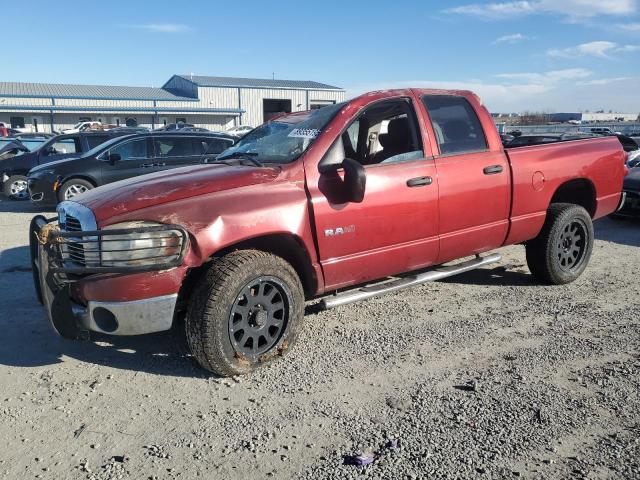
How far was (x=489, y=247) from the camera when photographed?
512 cm

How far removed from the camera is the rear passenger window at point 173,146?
1122cm

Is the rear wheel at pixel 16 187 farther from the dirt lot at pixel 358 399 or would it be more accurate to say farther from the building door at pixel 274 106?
the building door at pixel 274 106

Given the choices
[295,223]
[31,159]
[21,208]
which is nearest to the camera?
[295,223]

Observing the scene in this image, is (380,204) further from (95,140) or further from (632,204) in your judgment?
(95,140)

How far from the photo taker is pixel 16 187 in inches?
518

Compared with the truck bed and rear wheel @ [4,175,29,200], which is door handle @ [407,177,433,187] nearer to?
the truck bed

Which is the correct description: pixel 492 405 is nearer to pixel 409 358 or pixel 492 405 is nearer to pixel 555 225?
pixel 409 358

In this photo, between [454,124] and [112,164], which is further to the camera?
[112,164]

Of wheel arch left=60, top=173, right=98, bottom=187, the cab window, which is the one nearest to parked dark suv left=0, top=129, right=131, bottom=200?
wheel arch left=60, top=173, right=98, bottom=187

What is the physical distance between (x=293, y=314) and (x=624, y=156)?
447cm

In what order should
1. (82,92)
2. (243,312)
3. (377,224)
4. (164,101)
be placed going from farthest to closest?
(164,101) → (82,92) → (377,224) → (243,312)

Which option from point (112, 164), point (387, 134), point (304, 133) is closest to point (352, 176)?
point (304, 133)

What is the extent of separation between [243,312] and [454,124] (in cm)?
262

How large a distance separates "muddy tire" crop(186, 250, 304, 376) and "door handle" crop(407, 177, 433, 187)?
124 cm
